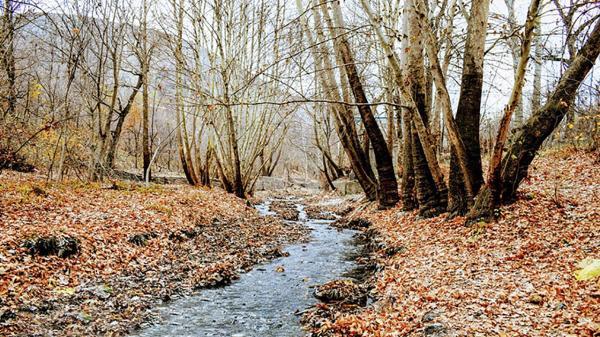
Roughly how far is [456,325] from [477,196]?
15.7 ft

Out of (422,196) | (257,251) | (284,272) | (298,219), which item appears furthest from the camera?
(298,219)

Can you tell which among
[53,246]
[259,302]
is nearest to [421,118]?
[259,302]

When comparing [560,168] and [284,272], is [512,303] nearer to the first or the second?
[284,272]

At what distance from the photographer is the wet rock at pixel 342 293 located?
632 cm

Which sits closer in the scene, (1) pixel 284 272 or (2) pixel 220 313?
(2) pixel 220 313

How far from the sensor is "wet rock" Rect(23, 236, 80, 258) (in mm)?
6570

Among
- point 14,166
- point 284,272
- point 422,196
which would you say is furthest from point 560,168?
point 14,166

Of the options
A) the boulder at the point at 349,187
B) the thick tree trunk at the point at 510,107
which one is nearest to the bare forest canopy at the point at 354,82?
the thick tree trunk at the point at 510,107

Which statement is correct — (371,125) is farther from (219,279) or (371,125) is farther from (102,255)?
(102,255)

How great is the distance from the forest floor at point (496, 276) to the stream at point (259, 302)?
2.72 feet

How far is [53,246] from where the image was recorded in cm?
677

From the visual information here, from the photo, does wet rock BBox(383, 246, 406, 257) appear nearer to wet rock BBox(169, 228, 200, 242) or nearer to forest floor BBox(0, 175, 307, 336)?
forest floor BBox(0, 175, 307, 336)

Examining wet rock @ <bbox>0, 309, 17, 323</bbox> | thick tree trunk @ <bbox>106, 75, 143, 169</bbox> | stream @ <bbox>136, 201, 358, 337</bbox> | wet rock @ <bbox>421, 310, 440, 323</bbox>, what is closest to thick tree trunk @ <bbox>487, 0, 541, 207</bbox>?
stream @ <bbox>136, 201, 358, 337</bbox>

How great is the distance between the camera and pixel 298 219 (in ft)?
55.5
